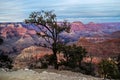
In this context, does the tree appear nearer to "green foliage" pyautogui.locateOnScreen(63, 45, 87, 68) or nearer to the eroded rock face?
"green foliage" pyautogui.locateOnScreen(63, 45, 87, 68)

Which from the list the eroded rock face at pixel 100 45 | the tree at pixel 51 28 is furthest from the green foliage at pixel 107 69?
the eroded rock face at pixel 100 45

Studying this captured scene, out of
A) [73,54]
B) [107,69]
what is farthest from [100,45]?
[107,69]

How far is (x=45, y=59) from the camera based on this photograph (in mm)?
49625

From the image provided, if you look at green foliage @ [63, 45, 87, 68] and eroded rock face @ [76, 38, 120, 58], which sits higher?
green foliage @ [63, 45, 87, 68]

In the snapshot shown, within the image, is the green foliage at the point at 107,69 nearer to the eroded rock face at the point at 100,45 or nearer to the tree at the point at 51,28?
the tree at the point at 51,28

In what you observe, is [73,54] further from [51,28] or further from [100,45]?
[100,45]

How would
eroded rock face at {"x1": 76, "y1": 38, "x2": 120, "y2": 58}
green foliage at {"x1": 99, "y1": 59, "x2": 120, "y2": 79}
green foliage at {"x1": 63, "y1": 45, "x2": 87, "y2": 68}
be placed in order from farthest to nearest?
eroded rock face at {"x1": 76, "y1": 38, "x2": 120, "y2": 58}
green foliage at {"x1": 63, "y1": 45, "x2": 87, "y2": 68}
green foliage at {"x1": 99, "y1": 59, "x2": 120, "y2": 79}

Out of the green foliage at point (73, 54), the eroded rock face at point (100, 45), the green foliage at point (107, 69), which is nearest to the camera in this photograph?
the green foliage at point (107, 69)

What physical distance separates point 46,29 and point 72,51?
5714 millimetres

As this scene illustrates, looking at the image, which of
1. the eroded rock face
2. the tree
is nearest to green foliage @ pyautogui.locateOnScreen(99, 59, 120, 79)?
the tree

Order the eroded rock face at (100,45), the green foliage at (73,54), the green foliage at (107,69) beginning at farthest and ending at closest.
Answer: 1. the eroded rock face at (100,45)
2. the green foliage at (73,54)
3. the green foliage at (107,69)

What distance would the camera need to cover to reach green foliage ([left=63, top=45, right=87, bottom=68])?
49.6m

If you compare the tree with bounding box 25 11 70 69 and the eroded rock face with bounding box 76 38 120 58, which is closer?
the tree with bounding box 25 11 70 69

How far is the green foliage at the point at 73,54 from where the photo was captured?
49.6m
